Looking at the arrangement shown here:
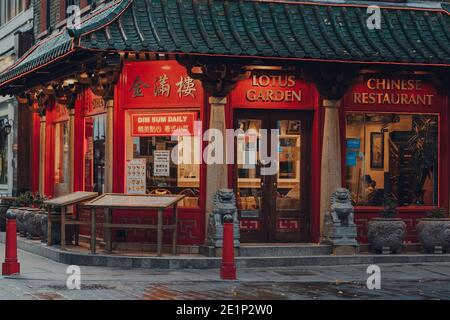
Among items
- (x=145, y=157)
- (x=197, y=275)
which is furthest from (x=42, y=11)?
(x=197, y=275)

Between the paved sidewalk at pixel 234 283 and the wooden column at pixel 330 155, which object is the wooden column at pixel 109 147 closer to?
the paved sidewalk at pixel 234 283

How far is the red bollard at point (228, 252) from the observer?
16.1 m

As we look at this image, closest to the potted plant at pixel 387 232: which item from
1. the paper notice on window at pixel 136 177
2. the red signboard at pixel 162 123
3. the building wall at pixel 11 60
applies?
the red signboard at pixel 162 123

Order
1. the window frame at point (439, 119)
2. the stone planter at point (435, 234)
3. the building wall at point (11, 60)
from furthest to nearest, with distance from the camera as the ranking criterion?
the building wall at point (11, 60) < the window frame at point (439, 119) < the stone planter at point (435, 234)

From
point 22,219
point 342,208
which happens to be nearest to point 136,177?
point 342,208

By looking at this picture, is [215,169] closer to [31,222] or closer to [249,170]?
[249,170]

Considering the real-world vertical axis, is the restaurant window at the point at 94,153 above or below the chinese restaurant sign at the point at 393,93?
below

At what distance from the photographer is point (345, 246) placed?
19.6 meters

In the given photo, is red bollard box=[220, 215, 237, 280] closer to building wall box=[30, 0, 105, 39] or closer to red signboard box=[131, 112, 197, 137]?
red signboard box=[131, 112, 197, 137]

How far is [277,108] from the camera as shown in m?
20.3

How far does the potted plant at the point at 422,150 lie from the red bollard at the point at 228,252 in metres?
6.11

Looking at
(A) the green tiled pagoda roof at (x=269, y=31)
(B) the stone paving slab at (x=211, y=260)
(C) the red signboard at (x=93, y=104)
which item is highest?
(A) the green tiled pagoda roof at (x=269, y=31)

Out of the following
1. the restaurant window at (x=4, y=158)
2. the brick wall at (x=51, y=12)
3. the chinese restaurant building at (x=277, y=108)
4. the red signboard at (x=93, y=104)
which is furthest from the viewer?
the restaurant window at (x=4, y=158)
